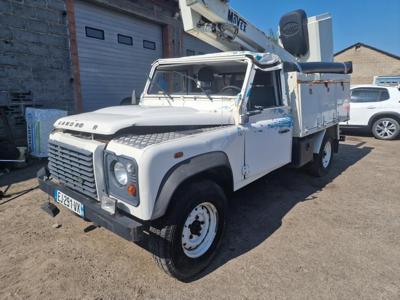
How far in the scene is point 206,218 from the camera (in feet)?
9.45

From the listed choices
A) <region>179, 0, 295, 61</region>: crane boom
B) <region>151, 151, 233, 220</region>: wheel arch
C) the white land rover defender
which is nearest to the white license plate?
the white land rover defender

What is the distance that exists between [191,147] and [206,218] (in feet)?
2.64

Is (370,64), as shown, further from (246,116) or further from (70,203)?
(70,203)

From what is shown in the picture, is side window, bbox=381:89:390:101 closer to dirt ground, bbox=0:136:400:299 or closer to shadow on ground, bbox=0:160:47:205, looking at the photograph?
dirt ground, bbox=0:136:400:299

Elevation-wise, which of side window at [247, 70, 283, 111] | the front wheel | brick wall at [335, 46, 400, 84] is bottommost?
the front wheel

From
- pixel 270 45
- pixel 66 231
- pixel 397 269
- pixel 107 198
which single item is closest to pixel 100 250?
pixel 66 231

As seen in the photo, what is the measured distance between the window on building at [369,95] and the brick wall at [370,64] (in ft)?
73.7

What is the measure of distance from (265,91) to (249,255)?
2.13 meters

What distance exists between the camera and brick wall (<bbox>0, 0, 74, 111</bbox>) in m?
6.27

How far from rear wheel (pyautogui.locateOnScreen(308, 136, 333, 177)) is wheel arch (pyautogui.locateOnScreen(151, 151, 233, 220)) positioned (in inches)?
115

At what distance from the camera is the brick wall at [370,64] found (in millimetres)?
28953

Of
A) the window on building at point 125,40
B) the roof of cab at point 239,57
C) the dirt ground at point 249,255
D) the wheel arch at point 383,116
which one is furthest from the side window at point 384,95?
the window on building at point 125,40

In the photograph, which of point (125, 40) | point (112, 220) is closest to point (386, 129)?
point (125, 40)

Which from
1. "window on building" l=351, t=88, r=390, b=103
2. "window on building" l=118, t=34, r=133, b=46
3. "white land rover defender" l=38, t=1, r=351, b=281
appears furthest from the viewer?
"window on building" l=351, t=88, r=390, b=103
